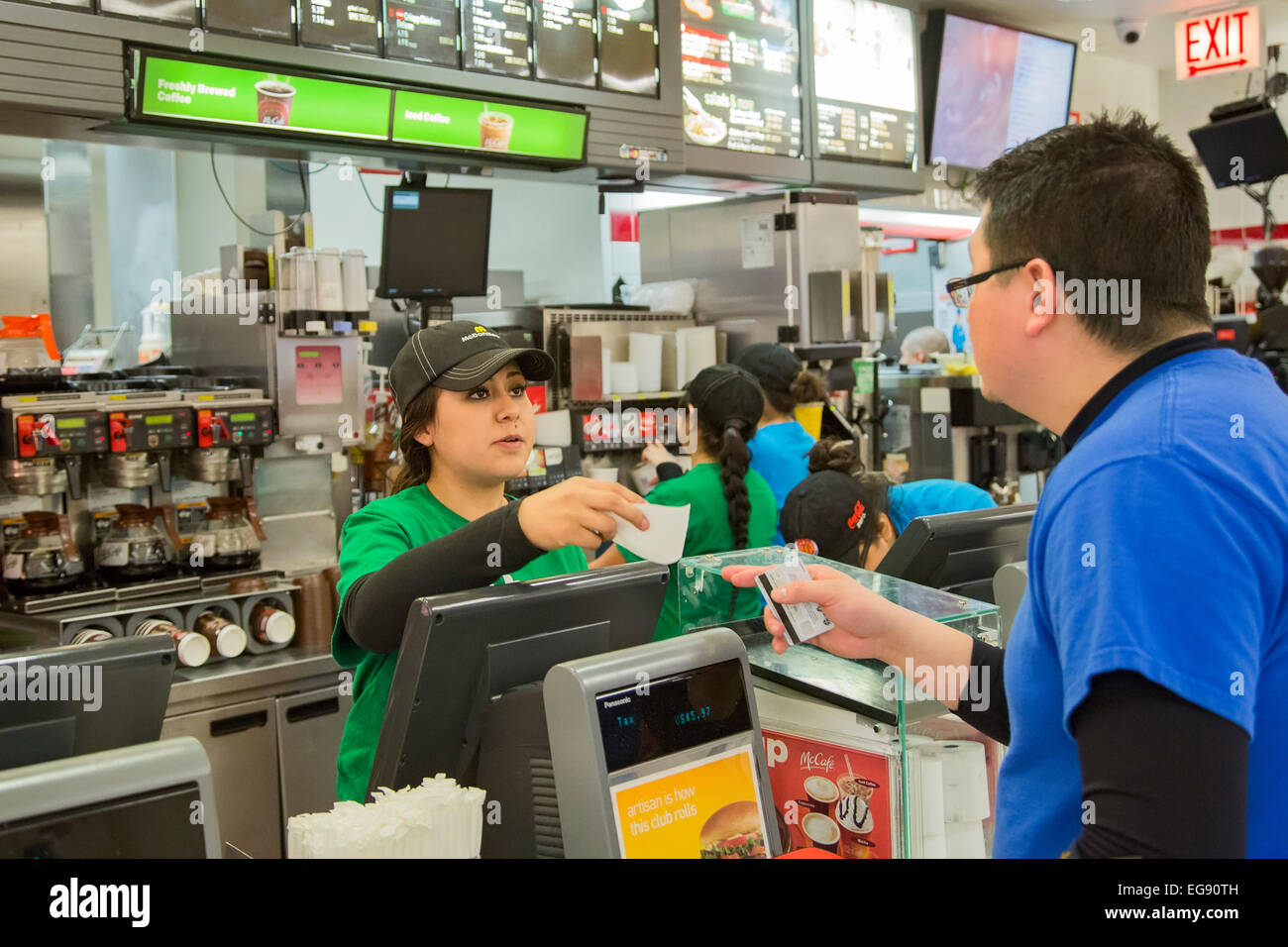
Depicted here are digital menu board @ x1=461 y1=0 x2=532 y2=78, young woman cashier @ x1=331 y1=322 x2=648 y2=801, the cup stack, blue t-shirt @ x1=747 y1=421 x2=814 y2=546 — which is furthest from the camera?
blue t-shirt @ x1=747 y1=421 x2=814 y2=546

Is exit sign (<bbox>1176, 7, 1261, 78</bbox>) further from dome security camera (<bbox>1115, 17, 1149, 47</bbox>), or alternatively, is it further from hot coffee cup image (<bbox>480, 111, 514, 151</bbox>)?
hot coffee cup image (<bbox>480, 111, 514, 151</bbox>)

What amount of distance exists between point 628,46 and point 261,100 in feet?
5.40

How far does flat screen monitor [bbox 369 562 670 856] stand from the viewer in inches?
56.6

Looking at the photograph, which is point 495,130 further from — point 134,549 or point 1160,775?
point 1160,775

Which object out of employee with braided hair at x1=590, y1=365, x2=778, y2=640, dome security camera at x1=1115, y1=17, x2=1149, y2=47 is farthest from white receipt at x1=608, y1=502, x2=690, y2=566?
dome security camera at x1=1115, y1=17, x2=1149, y2=47

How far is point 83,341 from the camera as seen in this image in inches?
201

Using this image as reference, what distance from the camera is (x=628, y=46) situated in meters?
4.71

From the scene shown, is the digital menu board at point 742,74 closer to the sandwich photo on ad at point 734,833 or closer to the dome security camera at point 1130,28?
the dome security camera at point 1130,28

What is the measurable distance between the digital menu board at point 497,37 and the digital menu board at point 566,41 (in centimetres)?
6

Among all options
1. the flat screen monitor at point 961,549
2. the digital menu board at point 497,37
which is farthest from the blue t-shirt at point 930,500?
the digital menu board at point 497,37

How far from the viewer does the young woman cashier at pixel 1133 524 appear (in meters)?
0.94

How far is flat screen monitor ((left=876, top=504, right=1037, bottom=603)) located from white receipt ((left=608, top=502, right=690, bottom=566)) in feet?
1.75

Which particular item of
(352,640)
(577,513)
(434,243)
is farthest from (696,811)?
(434,243)

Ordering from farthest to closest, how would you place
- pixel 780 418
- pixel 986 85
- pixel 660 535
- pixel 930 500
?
pixel 986 85 < pixel 780 418 < pixel 930 500 < pixel 660 535
